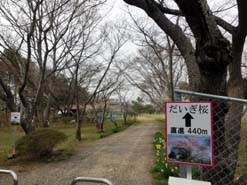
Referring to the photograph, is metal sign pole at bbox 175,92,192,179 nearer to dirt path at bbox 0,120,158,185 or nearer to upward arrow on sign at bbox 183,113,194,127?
upward arrow on sign at bbox 183,113,194,127

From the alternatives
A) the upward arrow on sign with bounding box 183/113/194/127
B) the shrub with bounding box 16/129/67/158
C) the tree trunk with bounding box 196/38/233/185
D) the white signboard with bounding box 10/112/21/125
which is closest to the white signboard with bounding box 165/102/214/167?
the upward arrow on sign with bounding box 183/113/194/127

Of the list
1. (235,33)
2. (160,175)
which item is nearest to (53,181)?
(160,175)

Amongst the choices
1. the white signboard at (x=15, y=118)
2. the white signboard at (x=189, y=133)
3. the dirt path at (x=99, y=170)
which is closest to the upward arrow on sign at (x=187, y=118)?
the white signboard at (x=189, y=133)

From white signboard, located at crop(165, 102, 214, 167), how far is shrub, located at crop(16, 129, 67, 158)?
831cm

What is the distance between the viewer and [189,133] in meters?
2.20

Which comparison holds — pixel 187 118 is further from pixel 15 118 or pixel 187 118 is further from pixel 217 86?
pixel 15 118

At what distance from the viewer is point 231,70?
4.80 m

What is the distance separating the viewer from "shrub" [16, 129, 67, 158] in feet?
32.4

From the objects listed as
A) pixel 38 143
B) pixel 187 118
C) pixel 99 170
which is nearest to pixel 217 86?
pixel 187 118

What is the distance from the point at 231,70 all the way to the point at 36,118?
958 inches

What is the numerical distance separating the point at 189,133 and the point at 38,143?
335 inches

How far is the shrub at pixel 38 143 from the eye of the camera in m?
9.88

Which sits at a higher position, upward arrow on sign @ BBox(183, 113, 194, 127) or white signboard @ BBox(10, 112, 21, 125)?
upward arrow on sign @ BBox(183, 113, 194, 127)

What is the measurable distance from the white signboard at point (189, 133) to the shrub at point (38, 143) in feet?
27.3
